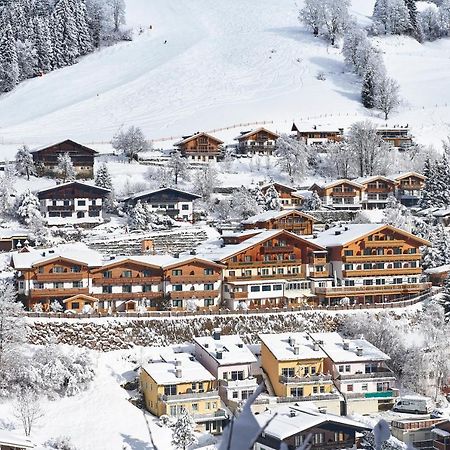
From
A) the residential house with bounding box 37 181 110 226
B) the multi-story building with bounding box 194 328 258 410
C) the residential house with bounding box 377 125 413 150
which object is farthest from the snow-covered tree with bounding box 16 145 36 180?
the multi-story building with bounding box 194 328 258 410

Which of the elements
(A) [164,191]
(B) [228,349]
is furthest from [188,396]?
(A) [164,191]

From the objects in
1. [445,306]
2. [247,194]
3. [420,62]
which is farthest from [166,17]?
[445,306]

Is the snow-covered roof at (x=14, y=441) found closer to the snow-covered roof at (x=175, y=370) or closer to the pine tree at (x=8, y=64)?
the snow-covered roof at (x=175, y=370)

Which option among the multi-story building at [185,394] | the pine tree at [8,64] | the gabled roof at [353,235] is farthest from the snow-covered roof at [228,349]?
the pine tree at [8,64]

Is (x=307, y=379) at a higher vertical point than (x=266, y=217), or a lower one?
lower

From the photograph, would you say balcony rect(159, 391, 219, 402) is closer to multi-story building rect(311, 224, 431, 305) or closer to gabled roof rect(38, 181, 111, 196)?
multi-story building rect(311, 224, 431, 305)

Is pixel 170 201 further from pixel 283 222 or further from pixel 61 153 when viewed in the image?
pixel 61 153
